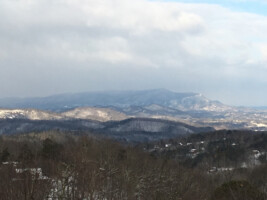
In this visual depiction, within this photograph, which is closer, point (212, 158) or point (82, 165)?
point (82, 165)

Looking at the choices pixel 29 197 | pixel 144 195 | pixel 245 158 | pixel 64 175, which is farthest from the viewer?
pixel 245 158

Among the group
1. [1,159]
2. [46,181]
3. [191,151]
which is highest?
[46,181]

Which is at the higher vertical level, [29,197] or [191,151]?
[29,197]

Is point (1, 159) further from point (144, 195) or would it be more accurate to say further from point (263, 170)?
point (263, 170)

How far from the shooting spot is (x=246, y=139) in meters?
195

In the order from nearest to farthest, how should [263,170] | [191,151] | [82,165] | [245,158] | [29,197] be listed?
1. [29,197]
2. [82,165]
3. [263,170]
4. [245,158]
5. [191,151]

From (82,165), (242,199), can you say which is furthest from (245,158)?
(82,165)

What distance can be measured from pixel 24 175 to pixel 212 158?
14797 cm

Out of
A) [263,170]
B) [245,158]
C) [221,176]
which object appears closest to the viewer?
[263,170]

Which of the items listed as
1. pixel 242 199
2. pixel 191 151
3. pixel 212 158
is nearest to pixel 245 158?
pixel 212 158

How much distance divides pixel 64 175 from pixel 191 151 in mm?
172011

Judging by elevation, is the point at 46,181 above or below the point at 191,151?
above

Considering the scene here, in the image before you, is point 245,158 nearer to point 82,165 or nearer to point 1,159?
point 1,159

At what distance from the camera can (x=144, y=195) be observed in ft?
102
